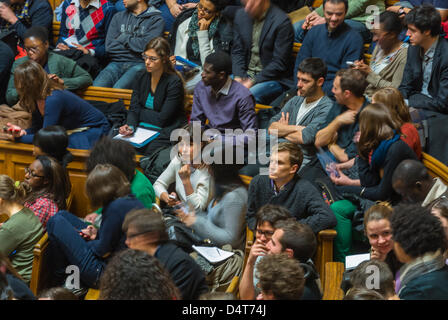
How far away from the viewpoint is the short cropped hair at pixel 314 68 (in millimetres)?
4477

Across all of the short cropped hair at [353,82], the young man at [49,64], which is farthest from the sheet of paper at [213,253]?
the young man at [49,64]

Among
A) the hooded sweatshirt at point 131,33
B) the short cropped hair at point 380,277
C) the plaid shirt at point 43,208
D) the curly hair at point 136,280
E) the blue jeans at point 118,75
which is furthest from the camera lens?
the hooded sweatshirt at point 131,33

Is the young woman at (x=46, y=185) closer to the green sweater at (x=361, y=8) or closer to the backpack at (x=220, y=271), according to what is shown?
the backpack at (x=220, y=271)

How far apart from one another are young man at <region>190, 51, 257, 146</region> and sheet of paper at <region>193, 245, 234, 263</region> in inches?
48.9

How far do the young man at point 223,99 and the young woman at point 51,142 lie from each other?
3.30ft

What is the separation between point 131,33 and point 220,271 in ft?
9.89

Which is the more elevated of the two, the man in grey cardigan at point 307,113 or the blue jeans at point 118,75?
the blue jeans at point 118,75

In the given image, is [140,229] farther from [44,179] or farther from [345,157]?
[345,157]

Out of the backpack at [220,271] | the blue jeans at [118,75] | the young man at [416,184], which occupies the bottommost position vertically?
the backpack at [220,271]

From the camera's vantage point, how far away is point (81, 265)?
3.54 metres

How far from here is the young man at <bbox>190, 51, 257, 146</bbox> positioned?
466 centimetres

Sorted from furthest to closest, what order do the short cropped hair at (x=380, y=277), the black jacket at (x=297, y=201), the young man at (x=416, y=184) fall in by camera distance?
the young man at (x=416, y=184)
the black jacket at (x=297, y=201)
the short cropped hair at (x=380, y=277)

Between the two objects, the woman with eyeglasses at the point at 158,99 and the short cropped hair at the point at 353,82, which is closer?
the short cropped hair at the point at 353,82

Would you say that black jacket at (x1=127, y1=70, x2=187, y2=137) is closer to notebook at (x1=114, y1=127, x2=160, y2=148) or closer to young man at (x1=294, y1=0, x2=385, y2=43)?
notebook at (x1=114, y1=127, x2=160, y2=148)
